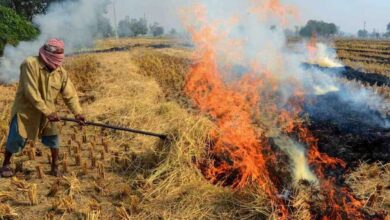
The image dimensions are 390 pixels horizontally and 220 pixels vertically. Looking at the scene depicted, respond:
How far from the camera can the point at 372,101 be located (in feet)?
34.6

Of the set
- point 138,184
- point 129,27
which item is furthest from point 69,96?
point 129,27

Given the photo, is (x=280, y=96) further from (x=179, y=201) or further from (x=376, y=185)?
(x=179, y=201)

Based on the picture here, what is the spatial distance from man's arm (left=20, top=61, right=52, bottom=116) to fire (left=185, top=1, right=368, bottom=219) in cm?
233

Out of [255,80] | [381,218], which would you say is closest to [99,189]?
[381,218]

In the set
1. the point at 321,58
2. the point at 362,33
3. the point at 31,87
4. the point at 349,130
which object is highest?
the point at 362,33

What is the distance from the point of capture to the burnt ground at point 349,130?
6.53m

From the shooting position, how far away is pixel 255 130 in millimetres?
7508

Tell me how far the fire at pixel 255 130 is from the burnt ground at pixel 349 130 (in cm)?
27

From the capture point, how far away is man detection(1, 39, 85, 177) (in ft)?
16.7

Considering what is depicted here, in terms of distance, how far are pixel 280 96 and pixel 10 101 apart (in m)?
7.47

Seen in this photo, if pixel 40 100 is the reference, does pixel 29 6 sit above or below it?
above

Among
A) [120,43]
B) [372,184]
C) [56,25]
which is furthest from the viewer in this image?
[120,43]

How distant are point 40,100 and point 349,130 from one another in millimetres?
5845

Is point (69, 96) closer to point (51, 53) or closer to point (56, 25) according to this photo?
point (51, 53)
